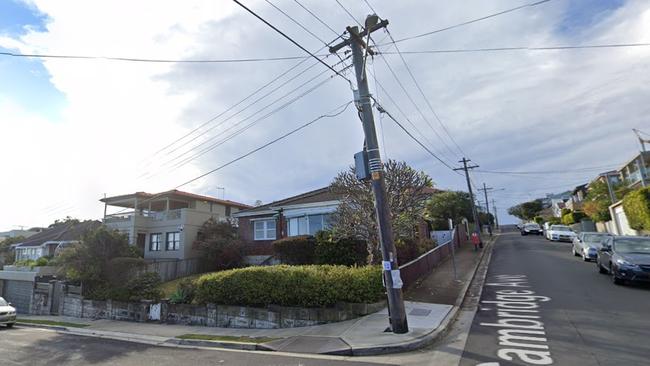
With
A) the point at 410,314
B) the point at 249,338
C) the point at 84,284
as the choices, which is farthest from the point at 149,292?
the point at 410,314

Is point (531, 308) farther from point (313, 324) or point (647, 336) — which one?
point (313, 324)

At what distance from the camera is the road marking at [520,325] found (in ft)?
19.9

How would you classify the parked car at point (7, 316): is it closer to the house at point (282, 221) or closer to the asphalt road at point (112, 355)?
the asphalt road at point (112, 355)

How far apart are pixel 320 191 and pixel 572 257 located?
590 inches

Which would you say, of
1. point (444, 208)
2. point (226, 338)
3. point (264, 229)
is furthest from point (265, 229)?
point (444, 208)

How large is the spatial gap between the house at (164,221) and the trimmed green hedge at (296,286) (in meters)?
14.4

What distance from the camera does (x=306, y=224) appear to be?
22125mm

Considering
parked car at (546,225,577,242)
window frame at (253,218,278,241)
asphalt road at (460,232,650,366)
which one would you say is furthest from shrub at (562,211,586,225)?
window frame at (253,218,278,241)

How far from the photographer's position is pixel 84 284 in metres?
18.8

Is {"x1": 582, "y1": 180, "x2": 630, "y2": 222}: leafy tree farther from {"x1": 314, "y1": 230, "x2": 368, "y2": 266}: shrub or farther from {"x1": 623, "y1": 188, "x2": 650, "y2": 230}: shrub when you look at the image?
{"x1": 314, "y1": 230, "x2": 368, "y2": 266}: shrub

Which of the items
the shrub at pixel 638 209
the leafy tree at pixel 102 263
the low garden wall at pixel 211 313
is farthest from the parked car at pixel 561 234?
the leafy tree at pixel 102 263

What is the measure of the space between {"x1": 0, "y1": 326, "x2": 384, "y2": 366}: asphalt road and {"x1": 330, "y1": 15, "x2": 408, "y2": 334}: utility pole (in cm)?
200

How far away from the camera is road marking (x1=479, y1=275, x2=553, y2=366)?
6.05m

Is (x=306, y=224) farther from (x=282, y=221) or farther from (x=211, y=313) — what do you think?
(x=211, y=313)
